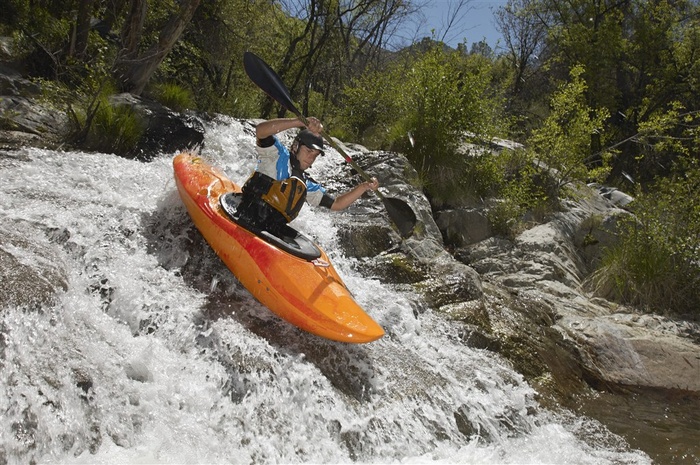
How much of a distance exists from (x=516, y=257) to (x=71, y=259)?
14.8 feet

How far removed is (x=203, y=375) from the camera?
8.33 feet

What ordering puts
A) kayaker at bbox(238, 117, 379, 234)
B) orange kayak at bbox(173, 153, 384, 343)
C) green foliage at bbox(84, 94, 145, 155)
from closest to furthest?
orange kayak at bbox(173, 153, 384, 343), kayaker at bbox(238, 117, 379, 234), green foliage at bbox(84, 94, 145, 155)

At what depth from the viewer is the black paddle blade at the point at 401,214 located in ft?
14.0

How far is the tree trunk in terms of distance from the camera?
21.8 feet

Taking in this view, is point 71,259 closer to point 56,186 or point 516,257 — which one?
point 56,186

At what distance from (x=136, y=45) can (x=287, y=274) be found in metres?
5.12

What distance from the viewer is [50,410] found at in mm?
2014

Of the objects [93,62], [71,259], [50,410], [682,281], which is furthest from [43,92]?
[682,281]

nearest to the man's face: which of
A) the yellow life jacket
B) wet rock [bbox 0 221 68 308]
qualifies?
the yellow life jacket

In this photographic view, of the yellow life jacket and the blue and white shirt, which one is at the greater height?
the blue and white shirt

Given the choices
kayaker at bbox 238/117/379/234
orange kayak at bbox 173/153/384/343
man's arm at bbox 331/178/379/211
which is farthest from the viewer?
man's arm at bbox 331/178/379/211

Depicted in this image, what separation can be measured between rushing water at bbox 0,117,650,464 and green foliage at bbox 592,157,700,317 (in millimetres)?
2475

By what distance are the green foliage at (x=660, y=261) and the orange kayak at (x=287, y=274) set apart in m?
3.47

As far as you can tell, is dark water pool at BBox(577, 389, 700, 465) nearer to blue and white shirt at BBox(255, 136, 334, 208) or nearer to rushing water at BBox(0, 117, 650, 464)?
rushing water at BBox(0, 117, 650, 464)
